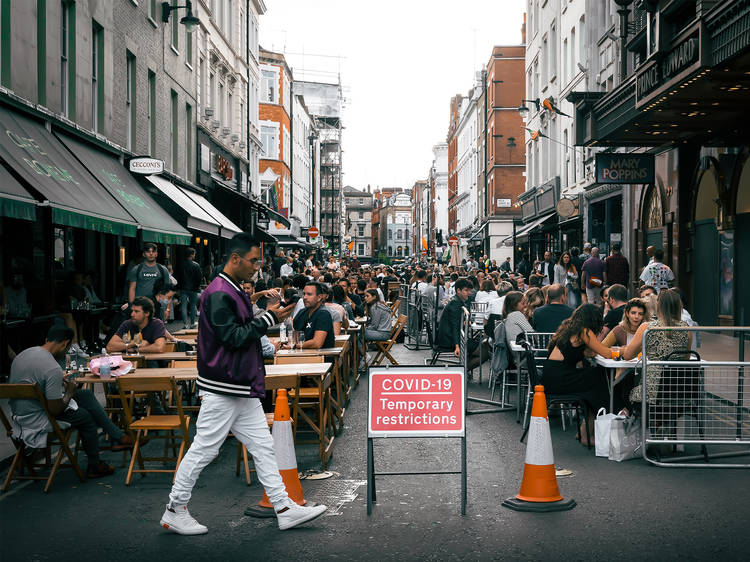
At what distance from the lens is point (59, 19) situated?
15.2 metres

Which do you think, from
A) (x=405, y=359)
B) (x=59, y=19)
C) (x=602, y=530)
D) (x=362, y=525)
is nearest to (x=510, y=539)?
(x=602, y=530)

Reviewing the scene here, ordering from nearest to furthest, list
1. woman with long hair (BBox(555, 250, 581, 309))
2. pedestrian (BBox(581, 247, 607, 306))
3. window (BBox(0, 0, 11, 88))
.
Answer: window (BBox(0, 0, 11, 88)) < pedestrian (BBox(581, 247, 607, 306)) < woman with long hair (BBox(555, 250, 581, 309))

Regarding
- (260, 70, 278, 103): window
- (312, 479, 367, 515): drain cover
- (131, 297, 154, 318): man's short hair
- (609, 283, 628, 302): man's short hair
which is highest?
(260, 70, 278, 103): window

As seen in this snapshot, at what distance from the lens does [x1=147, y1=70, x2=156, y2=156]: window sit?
22472mm

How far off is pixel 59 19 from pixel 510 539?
1332 cm

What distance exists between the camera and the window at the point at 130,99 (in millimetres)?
20547

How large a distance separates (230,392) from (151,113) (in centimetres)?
1871

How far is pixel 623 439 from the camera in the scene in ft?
26.1

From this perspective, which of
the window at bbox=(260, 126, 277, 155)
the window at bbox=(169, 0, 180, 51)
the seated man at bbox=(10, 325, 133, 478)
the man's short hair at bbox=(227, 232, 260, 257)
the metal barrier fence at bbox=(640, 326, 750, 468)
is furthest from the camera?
the window at bbox=(260, 126, 277, 155)

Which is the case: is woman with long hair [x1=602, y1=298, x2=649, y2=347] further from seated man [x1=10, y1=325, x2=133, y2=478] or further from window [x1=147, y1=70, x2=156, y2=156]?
window [x1=147, y1=70, x2=156, y2=156]

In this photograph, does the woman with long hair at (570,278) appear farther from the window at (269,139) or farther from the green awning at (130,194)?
the window at (269,139)

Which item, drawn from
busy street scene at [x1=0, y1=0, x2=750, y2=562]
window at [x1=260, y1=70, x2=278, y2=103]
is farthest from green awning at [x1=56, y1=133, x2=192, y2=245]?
window at [x1=260, y1=70, x2=278, y2=103]

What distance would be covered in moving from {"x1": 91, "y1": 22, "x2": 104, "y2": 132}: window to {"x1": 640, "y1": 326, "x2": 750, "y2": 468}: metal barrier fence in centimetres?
1372

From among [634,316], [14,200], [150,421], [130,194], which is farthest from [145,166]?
[634,316]
